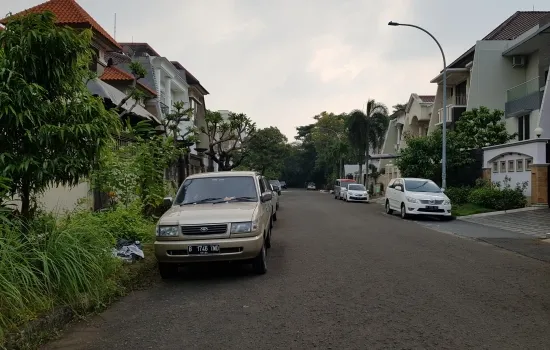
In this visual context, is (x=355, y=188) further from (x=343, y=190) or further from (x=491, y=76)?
(x=491, y=76)

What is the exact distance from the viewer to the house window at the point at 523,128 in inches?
1070

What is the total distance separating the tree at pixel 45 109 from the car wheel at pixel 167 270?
6.38 feet

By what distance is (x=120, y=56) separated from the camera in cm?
3036

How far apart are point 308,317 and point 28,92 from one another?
4.23 metres

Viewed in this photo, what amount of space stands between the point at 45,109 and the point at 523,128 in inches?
1084

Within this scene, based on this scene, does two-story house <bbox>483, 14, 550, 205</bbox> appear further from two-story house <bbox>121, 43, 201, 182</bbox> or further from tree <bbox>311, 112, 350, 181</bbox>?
tree <bbox>311, 112, 350, 181</bbox>

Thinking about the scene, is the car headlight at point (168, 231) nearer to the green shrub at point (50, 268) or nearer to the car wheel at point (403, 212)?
the green shrub at point (50, 268)

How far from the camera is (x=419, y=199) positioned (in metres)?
19.0

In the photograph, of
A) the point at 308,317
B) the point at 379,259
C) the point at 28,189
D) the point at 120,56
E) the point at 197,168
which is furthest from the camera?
the point at 197,168

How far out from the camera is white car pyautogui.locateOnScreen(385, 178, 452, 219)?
18.9m

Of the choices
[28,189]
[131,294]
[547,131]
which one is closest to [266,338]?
[131,294]

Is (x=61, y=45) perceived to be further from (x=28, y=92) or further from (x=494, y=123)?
(x=494, y=123)

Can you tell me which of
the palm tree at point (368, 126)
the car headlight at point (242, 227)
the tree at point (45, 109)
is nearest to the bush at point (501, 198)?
the car headlight at point (242, 227)

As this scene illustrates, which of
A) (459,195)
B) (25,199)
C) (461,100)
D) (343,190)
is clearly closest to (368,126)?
(343,190)
